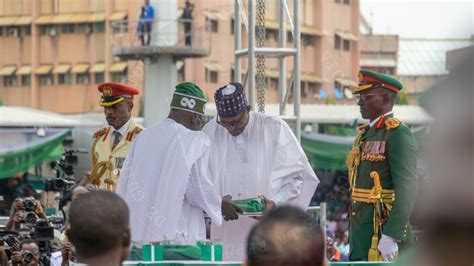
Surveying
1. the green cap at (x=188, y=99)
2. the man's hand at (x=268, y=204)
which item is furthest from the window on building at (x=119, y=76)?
the green cap at (x=188, y=99)

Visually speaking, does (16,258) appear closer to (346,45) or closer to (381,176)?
(381,176)

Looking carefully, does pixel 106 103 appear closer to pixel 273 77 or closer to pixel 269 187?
pixel 269 187

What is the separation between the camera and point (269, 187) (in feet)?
26.9

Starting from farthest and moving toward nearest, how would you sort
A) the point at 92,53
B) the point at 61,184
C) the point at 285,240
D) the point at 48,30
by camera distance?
the point at 92,53
the point at 48,30
the point at 61,184
the point at 285,240

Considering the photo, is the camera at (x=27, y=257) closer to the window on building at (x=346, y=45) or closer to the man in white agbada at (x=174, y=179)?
the man in white agbada at (x=174, y=179)

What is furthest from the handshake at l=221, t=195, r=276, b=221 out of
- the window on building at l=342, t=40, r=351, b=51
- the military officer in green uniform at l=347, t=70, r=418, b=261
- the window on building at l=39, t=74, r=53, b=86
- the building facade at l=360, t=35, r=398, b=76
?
the window on building at l=39, t=74, r=53, b=86

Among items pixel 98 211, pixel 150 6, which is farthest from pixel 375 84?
pixel 150 6

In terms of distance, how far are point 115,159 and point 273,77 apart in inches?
182

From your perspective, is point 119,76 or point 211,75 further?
point 119,76

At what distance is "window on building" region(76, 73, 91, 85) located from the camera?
42969mm

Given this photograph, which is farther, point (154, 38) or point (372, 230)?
point (154, 38)

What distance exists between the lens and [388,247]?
24.5ft

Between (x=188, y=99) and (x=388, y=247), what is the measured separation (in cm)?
143

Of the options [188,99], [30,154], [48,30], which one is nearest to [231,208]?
[188,99]
